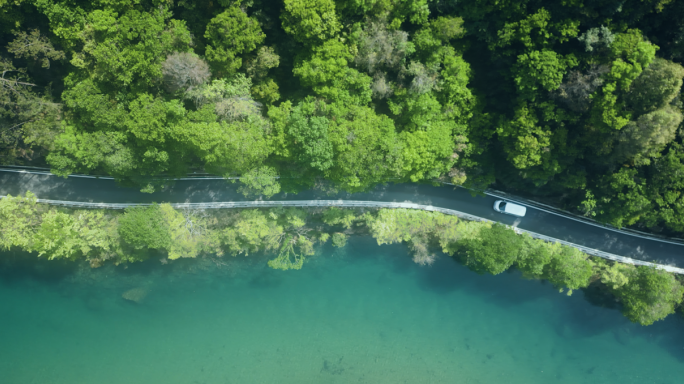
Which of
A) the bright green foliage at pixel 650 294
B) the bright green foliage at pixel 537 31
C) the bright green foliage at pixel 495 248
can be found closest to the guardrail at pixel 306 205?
the bright green foliage at pixel 495 248

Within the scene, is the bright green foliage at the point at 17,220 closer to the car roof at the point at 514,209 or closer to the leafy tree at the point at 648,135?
the car roof at the point at 514,209

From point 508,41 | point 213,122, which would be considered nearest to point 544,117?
point 508,41

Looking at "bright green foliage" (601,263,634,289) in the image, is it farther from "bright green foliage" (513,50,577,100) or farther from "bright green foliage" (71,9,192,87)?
"bright green foliage" (71,9,192,87)

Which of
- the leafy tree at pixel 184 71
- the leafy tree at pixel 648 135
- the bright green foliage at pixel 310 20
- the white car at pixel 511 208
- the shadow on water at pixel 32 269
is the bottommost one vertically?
the shadow on water at pixel 32 269

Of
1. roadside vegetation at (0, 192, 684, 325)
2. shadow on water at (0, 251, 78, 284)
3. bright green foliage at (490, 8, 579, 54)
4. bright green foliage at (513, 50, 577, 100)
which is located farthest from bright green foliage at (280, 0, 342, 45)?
shadow on water at (0, 251, 78, 284)

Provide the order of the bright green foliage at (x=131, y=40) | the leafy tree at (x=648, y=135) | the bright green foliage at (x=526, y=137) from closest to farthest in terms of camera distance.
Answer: the leafy tree at (x=648, y=135) → the bright green foliage at (x=131, y=40) → the bright green foliage at (x=526, y=137)
